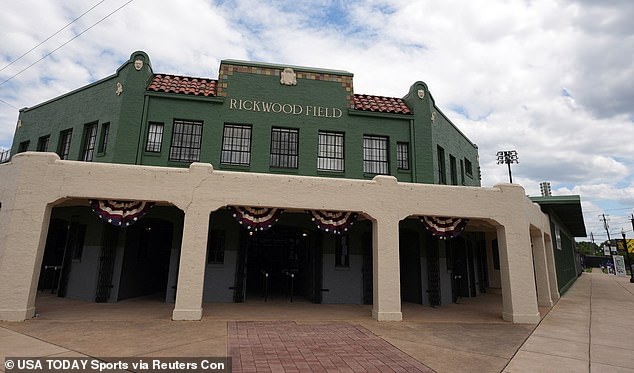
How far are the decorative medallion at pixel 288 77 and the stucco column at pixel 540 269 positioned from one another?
12.1 meters

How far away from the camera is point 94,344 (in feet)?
23.5

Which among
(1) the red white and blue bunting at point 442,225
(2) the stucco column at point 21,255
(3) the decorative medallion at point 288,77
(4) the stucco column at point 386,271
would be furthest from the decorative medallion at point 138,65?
(1) the red white and blue bunting at point 442,225

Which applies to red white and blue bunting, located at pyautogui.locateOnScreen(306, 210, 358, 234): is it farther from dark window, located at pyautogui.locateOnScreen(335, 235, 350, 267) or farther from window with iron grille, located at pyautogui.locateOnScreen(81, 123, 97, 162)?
window with iron grille, located at pyautogui.locateOnScreen(81, 123, 97, 162)

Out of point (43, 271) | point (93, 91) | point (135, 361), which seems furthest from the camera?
point (43, 271)

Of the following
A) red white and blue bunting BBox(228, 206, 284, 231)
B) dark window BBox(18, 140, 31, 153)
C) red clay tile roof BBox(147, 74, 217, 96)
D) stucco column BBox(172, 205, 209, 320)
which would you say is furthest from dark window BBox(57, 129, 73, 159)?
red white and blue bunting BBox(228, 206, 284, 231)

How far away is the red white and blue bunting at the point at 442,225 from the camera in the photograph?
11.7m

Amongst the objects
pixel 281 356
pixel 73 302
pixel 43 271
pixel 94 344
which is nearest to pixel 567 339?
pixel 281 356

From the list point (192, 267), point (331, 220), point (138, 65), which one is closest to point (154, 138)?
point (138, 65)

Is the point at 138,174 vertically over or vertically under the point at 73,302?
over

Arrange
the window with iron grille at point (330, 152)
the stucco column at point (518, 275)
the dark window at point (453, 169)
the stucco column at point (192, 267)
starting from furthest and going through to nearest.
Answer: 1. the dark window at point (453, 169)
2. the window with iron grille at point (330, 152)
3. the stucco column at point (518, 275)
4. the stucco column at point (192, 267)

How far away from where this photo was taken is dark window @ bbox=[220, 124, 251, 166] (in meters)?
14.2

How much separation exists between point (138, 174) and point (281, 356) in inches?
268

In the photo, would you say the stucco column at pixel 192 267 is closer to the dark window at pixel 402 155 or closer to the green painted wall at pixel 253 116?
the green painted wall at pixel 253 116

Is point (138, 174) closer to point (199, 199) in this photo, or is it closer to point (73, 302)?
point (199, 199)
